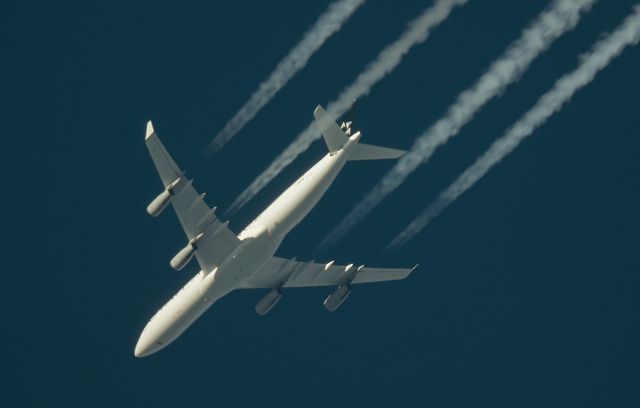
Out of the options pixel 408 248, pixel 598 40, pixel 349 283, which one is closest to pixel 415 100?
pixel 408 248

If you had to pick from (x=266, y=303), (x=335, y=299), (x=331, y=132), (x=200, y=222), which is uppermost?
(x=200, y=222)

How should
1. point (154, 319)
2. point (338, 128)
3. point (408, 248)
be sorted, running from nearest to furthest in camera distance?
point (338, 128) < point (154, 319) < point (408, 248)

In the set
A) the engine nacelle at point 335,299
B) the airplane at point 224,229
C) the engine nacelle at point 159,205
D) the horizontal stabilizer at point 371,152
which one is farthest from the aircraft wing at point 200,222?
the engine nacelle at point 335,299

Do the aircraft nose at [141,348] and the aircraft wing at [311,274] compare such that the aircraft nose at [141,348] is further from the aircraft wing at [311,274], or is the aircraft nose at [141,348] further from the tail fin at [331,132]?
the tail fin at [331,132]

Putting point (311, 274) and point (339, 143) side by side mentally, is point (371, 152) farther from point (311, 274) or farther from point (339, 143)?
point (311, 274)

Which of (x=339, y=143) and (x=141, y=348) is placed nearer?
(x=339, y=143)

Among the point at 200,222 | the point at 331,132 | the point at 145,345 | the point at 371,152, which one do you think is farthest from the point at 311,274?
the point at 331,132

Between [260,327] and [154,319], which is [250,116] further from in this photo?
[260,327]
